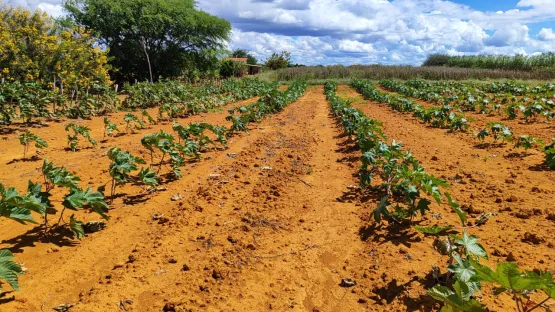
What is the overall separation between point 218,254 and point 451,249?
2.07 meters

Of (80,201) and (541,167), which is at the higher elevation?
(80,201)

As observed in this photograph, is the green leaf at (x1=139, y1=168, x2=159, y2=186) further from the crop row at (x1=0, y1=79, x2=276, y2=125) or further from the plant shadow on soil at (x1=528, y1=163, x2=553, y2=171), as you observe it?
the crop row at (x1=0, y1=79, x2=276, y2=125)

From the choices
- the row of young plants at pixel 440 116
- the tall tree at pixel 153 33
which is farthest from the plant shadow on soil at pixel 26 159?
the tall tree at pixel 153 33

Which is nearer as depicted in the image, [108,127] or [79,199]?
[79,199]

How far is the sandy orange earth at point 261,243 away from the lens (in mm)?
2963

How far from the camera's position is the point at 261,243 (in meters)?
3.86

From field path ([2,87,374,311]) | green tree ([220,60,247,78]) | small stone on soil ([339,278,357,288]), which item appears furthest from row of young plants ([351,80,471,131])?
green tree ([220,60,247,78])

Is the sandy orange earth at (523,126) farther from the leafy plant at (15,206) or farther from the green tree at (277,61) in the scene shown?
the green tree at (277,61)

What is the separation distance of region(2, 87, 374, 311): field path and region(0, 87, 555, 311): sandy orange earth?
13mm

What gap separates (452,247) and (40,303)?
10.5 feet

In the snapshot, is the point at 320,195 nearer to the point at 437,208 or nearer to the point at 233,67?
the point at 437,208

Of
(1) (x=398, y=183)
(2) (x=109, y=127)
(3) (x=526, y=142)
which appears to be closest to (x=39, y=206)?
(1) (x=398, y=183)

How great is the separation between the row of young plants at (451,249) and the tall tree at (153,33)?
25.1m

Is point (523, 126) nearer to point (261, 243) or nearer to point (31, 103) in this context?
point (261, 243)
